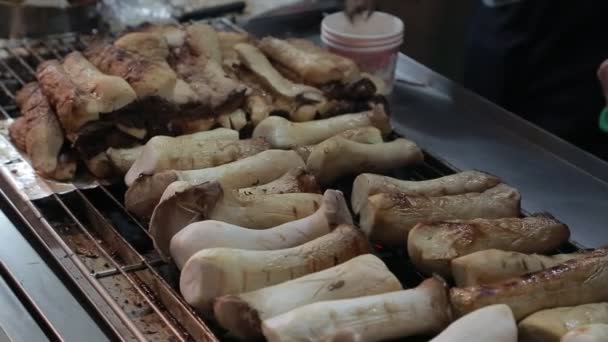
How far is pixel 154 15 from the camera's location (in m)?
3.57

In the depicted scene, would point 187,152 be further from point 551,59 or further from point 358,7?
point 551,59

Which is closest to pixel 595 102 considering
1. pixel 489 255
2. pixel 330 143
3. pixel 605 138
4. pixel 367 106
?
pixel 605 138

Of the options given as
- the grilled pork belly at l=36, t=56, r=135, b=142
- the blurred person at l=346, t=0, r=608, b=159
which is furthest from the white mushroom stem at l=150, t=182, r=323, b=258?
the blurred person at l=346, t=0, r=608, b=159

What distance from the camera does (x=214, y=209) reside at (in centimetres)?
194

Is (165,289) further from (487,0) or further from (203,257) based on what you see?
(487,0)

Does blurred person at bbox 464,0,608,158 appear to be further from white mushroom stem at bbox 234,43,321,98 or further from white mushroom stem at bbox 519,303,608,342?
white mushroom stem at bbox 519,303,608,342

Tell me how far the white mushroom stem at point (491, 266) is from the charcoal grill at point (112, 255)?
15 centimetres

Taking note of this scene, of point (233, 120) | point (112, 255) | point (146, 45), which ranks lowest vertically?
point (112, 255)

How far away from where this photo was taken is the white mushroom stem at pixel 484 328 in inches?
63.4

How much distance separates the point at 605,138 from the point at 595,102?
14cm

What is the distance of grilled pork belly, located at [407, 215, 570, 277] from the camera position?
1896mm

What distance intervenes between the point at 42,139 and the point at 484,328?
1.27 m

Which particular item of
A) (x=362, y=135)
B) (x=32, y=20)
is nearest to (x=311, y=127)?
(x=362, y=135)

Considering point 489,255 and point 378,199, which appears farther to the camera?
point 378,199
